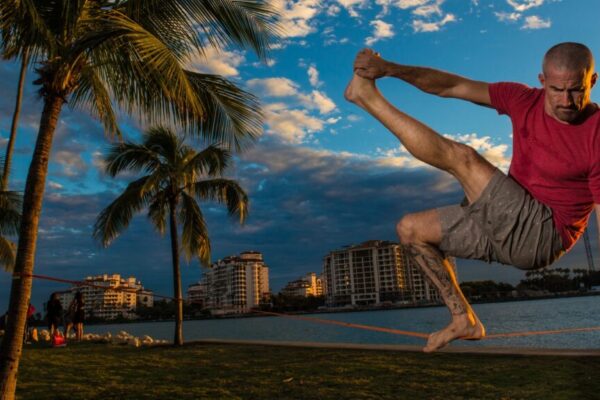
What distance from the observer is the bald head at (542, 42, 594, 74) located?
6.32 ft

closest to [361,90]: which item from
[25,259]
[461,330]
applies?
[461,330]

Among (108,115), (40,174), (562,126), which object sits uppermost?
(108,115)

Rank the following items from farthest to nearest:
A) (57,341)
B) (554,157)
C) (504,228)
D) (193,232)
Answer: (57,341), (193,232), (504,228), (554,157)

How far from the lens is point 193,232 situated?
1466 cm

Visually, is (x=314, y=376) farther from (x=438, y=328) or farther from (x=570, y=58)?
(x=438, y=328)

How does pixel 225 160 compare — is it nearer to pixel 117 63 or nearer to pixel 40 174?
pixel 117 63

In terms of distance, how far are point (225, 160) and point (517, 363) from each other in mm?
9382

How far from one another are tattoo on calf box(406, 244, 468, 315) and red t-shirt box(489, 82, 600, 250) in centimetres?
57

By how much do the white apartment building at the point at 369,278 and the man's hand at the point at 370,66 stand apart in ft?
334

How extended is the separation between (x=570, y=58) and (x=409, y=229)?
1080mm

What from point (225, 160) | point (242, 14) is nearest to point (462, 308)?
point (242, 14)

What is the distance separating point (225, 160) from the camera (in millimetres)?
14766

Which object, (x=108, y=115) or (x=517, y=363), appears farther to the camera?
(x=517, y=363)

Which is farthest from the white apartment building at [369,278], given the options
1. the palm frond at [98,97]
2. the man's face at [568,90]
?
the man's face at [568,90]
